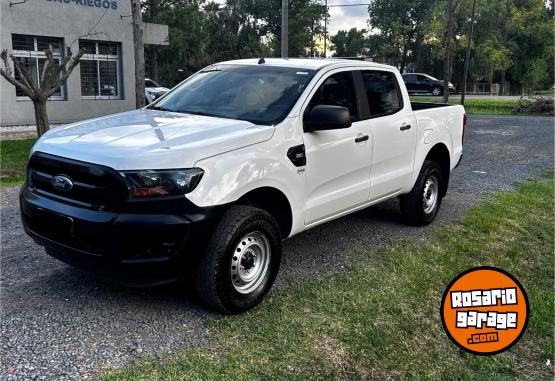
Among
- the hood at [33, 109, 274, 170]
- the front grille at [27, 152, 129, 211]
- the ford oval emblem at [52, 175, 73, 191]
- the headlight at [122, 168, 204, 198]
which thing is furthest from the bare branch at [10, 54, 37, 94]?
the headlight at [122, 168, 204, 198]

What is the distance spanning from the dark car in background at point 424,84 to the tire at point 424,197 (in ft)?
124

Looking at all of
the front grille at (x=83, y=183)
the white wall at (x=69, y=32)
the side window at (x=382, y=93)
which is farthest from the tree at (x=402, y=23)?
the front grille at (x=83, y=183)

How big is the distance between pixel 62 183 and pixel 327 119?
2041 millimetres

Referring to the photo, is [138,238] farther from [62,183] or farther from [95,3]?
[95,3]

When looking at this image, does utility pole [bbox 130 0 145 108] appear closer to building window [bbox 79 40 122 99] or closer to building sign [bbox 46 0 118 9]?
building sign [bbox 46 0 118 9]

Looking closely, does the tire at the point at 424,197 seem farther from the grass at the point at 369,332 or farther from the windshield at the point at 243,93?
the windshield at the point at 243,93

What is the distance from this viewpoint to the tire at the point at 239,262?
12.4 ft

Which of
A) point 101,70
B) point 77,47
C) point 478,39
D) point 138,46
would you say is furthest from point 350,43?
point 138,46

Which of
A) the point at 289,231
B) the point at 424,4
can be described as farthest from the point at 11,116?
the point at 424,4

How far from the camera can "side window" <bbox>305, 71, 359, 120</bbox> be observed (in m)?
4.97

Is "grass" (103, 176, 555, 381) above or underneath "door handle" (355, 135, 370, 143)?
underneath

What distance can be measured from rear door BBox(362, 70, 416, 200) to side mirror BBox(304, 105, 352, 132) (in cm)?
102

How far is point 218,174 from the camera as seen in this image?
12.3ft

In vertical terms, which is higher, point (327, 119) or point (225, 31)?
point (225, 31)
